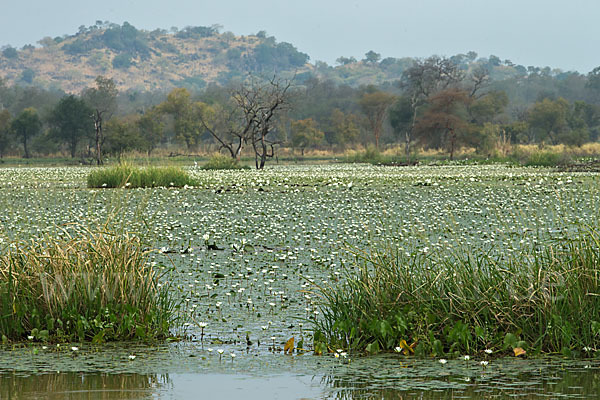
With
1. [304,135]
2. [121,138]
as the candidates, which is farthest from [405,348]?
[304,135]

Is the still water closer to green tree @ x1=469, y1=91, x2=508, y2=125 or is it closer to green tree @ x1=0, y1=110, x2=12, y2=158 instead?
green tree @ x1=469, y1=91, x2=508, y2=125

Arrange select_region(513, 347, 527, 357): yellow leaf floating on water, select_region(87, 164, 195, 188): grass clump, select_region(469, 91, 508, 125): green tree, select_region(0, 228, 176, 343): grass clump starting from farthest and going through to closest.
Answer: select_region(469, 91, 508, 125): green tree, select_region(87, 164, 195, 188): grass clump, select_region(0, 228, 176, 343): grass clump, select_region(513, 347, 527, 357): yellow leaf floating on water

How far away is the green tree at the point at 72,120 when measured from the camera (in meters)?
71.2

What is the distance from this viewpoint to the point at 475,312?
21.8 feet

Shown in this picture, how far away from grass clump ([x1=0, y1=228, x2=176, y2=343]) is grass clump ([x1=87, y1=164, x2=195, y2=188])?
19.5 meters

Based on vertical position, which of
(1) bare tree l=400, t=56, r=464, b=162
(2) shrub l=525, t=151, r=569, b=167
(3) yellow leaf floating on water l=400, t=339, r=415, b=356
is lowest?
(3) yellow leaf floating on water l=400, t=339, r=415, b=356

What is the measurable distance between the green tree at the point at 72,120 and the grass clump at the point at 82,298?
66.3 meters

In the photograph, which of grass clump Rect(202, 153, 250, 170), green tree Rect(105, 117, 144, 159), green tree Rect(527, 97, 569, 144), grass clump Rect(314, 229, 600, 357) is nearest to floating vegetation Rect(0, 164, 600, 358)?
grass clump Rect(314, 229, 600, 357)

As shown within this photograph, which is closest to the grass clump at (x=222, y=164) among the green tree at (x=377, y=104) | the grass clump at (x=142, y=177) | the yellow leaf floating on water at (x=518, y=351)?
the grass clump at (x=142, y=177)

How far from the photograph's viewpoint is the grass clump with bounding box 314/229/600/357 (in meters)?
6.45

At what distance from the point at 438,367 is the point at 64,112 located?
69.5m

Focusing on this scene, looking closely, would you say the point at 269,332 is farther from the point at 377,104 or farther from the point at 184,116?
the point at 377,104

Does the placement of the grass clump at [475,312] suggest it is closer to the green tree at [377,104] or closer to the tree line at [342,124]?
the tree line at [342,124]

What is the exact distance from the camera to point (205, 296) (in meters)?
8.95
